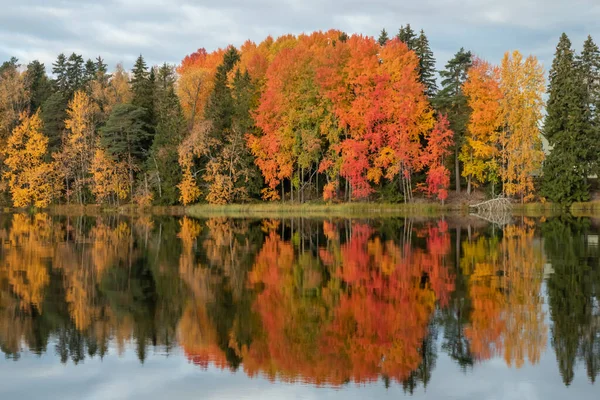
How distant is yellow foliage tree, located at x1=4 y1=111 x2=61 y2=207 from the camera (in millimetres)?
72250

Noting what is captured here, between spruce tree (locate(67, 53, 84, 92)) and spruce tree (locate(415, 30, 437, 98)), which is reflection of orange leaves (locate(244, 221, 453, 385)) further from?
spruce tree (locate(67, 53, 84, 92))

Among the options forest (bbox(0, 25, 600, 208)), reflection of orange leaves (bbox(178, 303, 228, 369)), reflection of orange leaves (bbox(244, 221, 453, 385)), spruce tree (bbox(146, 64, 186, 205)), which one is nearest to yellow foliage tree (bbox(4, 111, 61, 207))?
forest (bbox(0, 25, 600, 208))

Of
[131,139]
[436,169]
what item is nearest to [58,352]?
[436,169]

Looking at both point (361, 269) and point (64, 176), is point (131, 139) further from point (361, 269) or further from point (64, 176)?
point (361, 269)

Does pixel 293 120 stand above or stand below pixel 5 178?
above

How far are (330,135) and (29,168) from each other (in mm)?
35642

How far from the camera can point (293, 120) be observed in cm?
6019

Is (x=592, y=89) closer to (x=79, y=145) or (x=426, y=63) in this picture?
(x=426, y=63)

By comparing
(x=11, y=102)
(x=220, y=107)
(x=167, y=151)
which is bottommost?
(x=167, y=151)

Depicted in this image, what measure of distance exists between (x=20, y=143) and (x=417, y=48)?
145 ft

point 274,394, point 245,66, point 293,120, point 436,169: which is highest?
point 245,66

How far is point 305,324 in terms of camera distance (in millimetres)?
13750

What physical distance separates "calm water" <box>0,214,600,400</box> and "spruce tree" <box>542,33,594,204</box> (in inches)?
1230

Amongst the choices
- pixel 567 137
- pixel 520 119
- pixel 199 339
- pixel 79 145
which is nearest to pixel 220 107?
pixel 79 145
